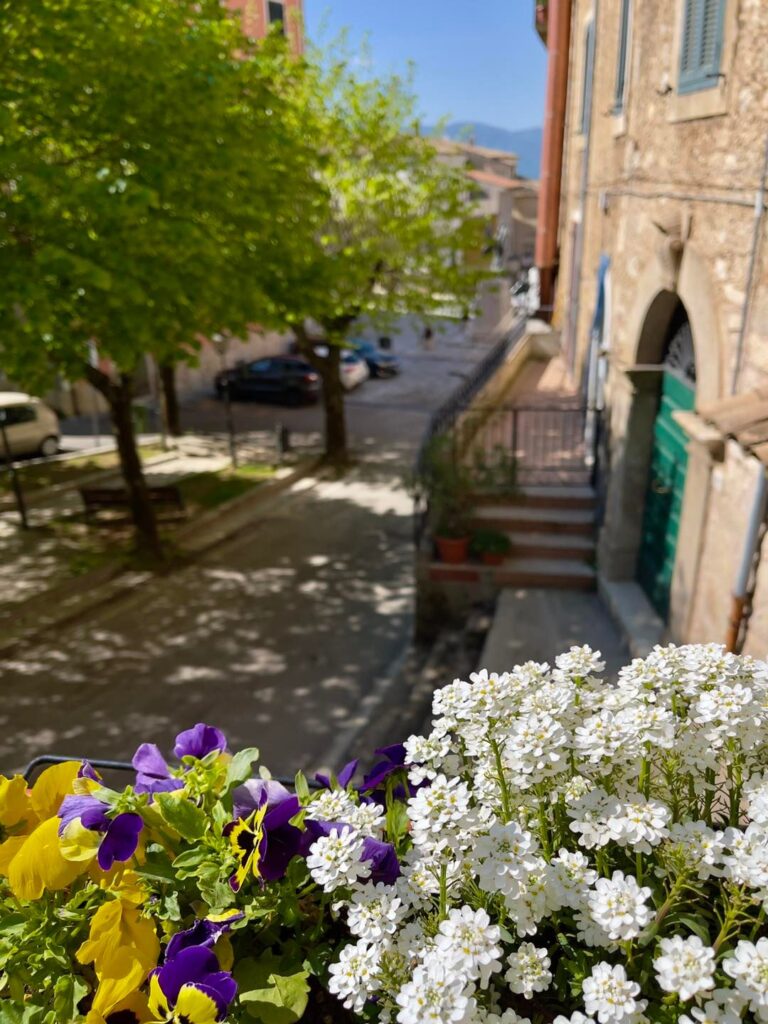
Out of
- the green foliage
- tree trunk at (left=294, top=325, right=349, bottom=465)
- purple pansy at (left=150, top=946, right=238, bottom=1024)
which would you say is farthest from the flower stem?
tree trunk at (left=294, top=325, right=349, bottom=465)

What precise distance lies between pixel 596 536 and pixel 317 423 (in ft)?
44.6

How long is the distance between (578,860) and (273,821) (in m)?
0.61

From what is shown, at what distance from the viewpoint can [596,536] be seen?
366 inches

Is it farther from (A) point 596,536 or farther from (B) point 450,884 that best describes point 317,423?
(B) point 450,884

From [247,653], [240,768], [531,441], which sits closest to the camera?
[240,768]

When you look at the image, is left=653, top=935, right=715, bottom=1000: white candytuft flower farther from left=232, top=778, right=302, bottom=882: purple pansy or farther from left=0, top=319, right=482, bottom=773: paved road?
left=0, top=319, right=482, bottom=773: paved road

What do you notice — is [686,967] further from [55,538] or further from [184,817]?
[55,538]

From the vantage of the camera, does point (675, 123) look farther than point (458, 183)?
No

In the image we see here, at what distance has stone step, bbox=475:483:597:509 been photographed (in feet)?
31.8

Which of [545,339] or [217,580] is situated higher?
[545,339]

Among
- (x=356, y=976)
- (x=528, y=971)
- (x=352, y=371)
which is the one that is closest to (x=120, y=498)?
(x=356, y=976)

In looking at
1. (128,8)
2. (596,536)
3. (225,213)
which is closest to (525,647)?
(596,536)

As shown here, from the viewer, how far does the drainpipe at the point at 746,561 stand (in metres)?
4.68

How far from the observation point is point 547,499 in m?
9.78
